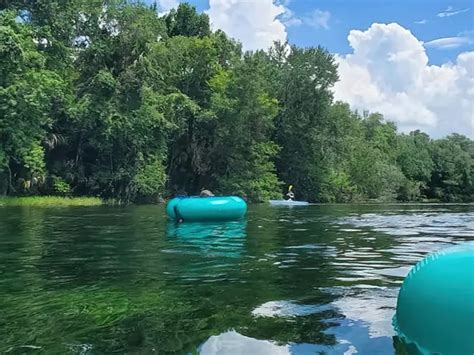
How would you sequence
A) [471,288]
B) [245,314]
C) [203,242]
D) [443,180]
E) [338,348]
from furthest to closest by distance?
[443,180] → [203,242] → [245,314] → [338,348] → [471,288]

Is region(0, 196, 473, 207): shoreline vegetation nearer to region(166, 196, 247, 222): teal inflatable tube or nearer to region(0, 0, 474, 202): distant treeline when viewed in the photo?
region(0, 0, 474, 202): distant treeline

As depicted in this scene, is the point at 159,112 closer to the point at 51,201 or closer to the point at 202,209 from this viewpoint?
the point at 51,201

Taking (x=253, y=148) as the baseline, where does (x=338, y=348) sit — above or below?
below

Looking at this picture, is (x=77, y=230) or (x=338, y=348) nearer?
(x=338, y=348)

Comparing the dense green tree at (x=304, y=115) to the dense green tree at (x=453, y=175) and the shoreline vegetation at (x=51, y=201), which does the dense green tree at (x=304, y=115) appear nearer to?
the shoreline vegetation at (x=51, y=201)

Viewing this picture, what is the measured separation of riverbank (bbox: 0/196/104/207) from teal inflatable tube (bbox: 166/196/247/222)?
15.8m

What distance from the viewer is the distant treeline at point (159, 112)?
104 ft

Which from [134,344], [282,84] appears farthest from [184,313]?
[282,84]

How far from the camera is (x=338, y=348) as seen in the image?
15.1 ft

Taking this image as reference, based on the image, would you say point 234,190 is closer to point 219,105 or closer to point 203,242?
point 219,105

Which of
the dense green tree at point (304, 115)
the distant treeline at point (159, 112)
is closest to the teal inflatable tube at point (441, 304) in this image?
the distant treeline at point (159, 112)

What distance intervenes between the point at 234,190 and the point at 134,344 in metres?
36.1

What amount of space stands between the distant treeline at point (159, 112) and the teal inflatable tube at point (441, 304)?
91.7 ft

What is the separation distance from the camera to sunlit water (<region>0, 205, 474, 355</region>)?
15.6ft
